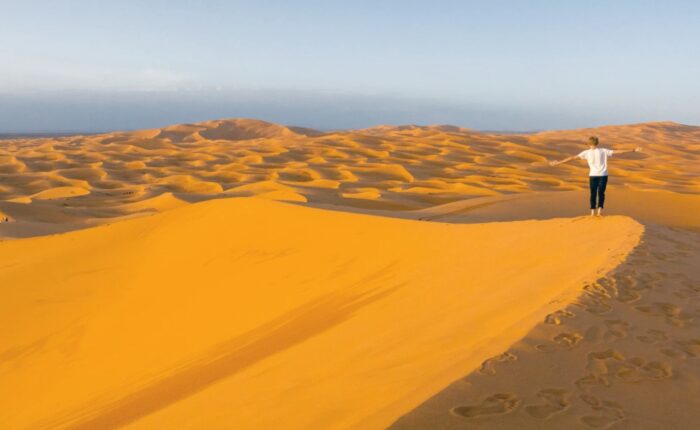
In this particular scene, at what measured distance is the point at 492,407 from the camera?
2.37 m

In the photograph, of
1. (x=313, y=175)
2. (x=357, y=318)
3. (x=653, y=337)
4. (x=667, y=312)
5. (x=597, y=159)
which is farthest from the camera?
(x=313, y=175)

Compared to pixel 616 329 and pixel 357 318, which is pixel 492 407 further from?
pixel 357 318

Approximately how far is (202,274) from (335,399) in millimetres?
4775

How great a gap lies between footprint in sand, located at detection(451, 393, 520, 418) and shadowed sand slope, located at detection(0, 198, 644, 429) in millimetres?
208

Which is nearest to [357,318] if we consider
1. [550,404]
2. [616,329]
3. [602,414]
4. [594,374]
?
[616,329]

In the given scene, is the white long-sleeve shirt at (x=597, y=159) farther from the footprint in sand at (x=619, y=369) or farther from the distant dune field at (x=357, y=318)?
the footprint in sand at (x=619, y=369)

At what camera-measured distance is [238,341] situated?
486 centimetres

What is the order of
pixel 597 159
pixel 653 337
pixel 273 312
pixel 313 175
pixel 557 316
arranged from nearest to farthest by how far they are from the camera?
pixel 653 337, pixel 557 316, pixel 273 312, pixel 597 159, pixel 313 175

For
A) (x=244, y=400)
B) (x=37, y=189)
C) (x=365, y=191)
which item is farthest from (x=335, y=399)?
(x=37, y=189)

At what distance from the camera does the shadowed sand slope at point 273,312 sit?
2984 mm

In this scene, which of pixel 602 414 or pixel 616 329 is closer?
pixel 602 414

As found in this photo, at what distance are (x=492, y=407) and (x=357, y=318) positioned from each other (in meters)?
2.10

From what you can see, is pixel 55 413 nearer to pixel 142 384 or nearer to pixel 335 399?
pixel 142 384

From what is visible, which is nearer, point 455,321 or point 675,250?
point 455,321
